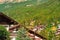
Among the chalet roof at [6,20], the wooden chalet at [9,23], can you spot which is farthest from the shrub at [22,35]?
the chalet roof at [6,20]

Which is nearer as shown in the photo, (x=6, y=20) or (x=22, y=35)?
(x=22, y=35)

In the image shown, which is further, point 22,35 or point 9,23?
point 9,23

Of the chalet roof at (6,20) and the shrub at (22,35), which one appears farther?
the chalet roof at (6,20)

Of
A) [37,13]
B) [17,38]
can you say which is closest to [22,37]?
[17,38]

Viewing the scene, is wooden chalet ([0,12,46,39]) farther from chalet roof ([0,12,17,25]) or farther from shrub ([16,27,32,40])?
shrub ([16,27,32,40])

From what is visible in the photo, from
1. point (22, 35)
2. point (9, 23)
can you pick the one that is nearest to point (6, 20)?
point (9, 23)

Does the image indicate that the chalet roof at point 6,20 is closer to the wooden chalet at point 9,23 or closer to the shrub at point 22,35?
the wooden chalet at point 9,23

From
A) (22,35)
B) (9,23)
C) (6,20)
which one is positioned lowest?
(22,35)

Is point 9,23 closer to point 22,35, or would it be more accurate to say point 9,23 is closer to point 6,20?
point 6,20

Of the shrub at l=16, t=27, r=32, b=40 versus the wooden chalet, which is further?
the wooden chalet

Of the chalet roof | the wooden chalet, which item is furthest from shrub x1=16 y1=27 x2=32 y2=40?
the chalet roof

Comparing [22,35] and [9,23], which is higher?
[9,23]
